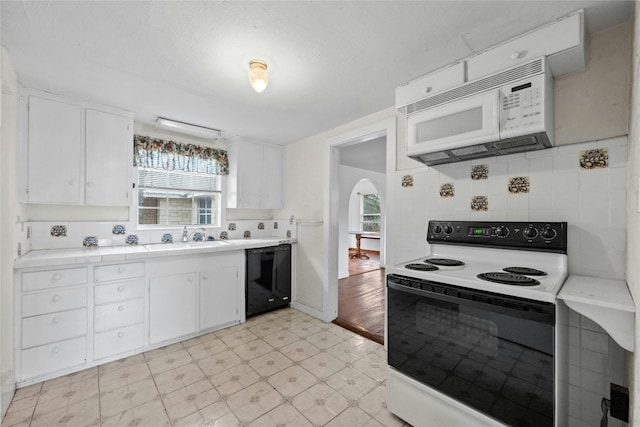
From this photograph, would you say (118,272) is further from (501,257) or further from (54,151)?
(501,257)

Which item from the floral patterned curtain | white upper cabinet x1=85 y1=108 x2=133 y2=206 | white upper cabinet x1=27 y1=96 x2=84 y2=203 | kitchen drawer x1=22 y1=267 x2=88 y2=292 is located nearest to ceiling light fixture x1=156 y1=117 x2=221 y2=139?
the floral patterned curtain

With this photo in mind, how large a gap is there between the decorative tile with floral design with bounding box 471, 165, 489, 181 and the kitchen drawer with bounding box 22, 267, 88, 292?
10.2 feet

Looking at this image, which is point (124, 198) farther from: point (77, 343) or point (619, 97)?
point (619, 97)

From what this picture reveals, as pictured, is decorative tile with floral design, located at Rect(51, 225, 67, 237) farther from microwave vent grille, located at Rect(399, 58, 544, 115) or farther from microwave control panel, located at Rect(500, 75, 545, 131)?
microwave control panel, located at Rect(500, 75, 545, 131)

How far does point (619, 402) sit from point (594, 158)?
121 centimetres

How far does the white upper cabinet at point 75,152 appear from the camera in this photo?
221 centimetres

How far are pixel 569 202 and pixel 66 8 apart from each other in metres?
2.93

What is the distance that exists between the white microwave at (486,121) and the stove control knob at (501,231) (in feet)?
1.64

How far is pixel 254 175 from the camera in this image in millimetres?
3637

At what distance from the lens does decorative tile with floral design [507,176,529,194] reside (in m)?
1.73

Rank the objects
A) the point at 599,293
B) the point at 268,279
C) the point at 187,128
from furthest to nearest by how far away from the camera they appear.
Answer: the point at 268,279
the point at 187,128
the point at 599,293

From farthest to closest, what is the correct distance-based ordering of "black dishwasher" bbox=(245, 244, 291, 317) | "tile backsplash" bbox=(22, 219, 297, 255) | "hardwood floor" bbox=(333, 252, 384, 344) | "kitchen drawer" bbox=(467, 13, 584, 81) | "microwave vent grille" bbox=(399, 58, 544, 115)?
"black dishwasher" bbox=(245, 244, 291, 317), "hardwood floor" bbox=(333, 252, 384, 344), "tile backsplash" bbox=(22, 219, 297, 255), "microwave vent grille" bbox=(399, 58, 544, 115), "kitchen drawer" bbox=(467, 13, 584, 81)

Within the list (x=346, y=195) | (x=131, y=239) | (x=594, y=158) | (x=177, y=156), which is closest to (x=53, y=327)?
(x=131, y=239)

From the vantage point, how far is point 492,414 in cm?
128
